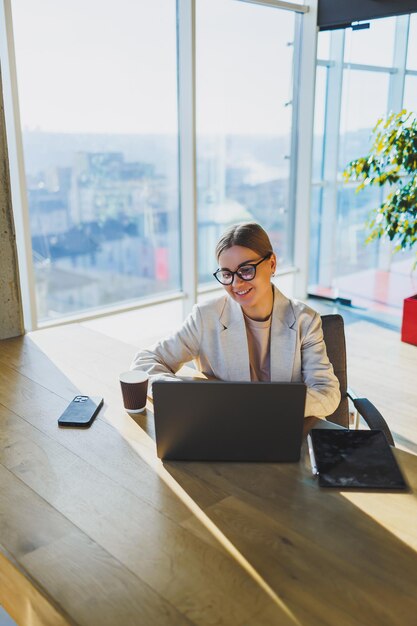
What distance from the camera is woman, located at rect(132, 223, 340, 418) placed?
1.87m

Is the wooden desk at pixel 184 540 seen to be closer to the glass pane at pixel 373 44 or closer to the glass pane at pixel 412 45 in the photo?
the glass pane at pixel 412 45

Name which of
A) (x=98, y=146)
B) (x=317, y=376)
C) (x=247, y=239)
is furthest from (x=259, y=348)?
(x=98, y=146)

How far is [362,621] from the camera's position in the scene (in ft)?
3.39

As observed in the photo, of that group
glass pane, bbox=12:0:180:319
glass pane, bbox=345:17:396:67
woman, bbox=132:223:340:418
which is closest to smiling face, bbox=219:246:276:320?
woman, bbox=132:223:340:418

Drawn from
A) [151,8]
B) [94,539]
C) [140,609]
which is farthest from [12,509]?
[151,8]

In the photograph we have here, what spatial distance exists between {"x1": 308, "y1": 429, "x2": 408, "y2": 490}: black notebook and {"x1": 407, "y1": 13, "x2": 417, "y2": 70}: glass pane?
411 cm

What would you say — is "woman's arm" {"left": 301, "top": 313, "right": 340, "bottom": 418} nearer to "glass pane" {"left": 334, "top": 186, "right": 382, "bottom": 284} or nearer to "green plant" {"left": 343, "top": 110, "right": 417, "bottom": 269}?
"green plant" {"left": 343, "top": 110, "right": 417, "bottom": 269}

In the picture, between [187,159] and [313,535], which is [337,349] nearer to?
[313,535]

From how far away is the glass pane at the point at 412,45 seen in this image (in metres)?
4.74

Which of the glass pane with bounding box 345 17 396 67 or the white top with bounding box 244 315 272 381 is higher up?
the glass pane with bounding box 345 17 396 67

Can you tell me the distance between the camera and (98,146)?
4.43 metres

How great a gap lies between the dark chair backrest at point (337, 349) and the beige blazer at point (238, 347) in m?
0.36

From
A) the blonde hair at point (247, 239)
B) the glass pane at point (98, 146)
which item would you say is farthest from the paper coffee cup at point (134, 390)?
the glass pane at point (98, 146)

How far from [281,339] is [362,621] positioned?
1.01m
